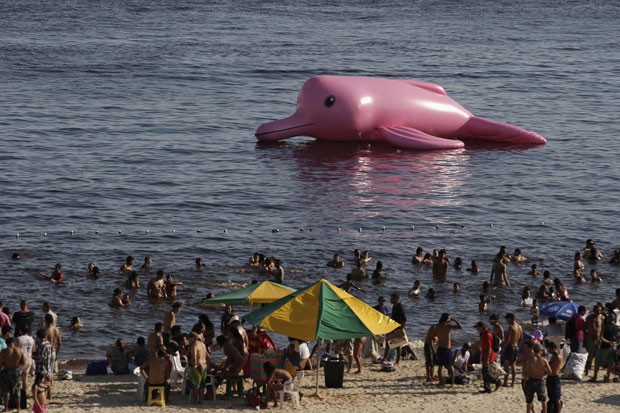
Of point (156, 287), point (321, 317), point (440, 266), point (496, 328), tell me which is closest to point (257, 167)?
point (440, 266)

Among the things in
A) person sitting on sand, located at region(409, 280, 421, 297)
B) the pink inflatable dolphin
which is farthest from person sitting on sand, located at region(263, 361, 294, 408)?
the pink inflatable dolphin

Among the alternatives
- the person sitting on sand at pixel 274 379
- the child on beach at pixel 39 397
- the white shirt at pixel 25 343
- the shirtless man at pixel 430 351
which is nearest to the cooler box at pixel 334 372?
the person sitting on sand at pixel 274 379

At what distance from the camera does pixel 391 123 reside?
161 ft

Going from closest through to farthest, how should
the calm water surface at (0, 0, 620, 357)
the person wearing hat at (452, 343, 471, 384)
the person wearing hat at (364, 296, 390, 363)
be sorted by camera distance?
the person wearing hat at (452, 343, 471, 384), the person wearing hat at (364, 296, 390, 363), the calm water surface at (0, 0, 620, 357)

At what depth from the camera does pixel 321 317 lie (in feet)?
76.4

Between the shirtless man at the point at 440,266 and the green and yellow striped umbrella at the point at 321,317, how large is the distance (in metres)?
11.8

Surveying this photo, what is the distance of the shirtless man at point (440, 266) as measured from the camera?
35469mm

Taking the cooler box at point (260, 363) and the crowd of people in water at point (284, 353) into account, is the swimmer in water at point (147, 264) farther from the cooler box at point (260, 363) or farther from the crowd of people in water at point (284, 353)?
the cooler box at point (260, 363)

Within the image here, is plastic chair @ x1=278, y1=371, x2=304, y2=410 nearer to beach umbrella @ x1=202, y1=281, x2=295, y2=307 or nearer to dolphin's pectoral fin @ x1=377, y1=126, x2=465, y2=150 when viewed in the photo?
beach umbrella @ x1=202, y1=281, x2=295, y2=307

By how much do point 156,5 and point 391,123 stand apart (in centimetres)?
5204

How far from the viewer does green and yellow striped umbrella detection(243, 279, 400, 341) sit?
2319 centimetres

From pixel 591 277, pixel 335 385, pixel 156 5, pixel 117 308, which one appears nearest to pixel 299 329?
pixel 335 385

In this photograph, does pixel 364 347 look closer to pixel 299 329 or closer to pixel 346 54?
pixel 299 329

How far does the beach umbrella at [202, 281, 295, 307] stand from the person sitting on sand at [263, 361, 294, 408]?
4.13 meters
